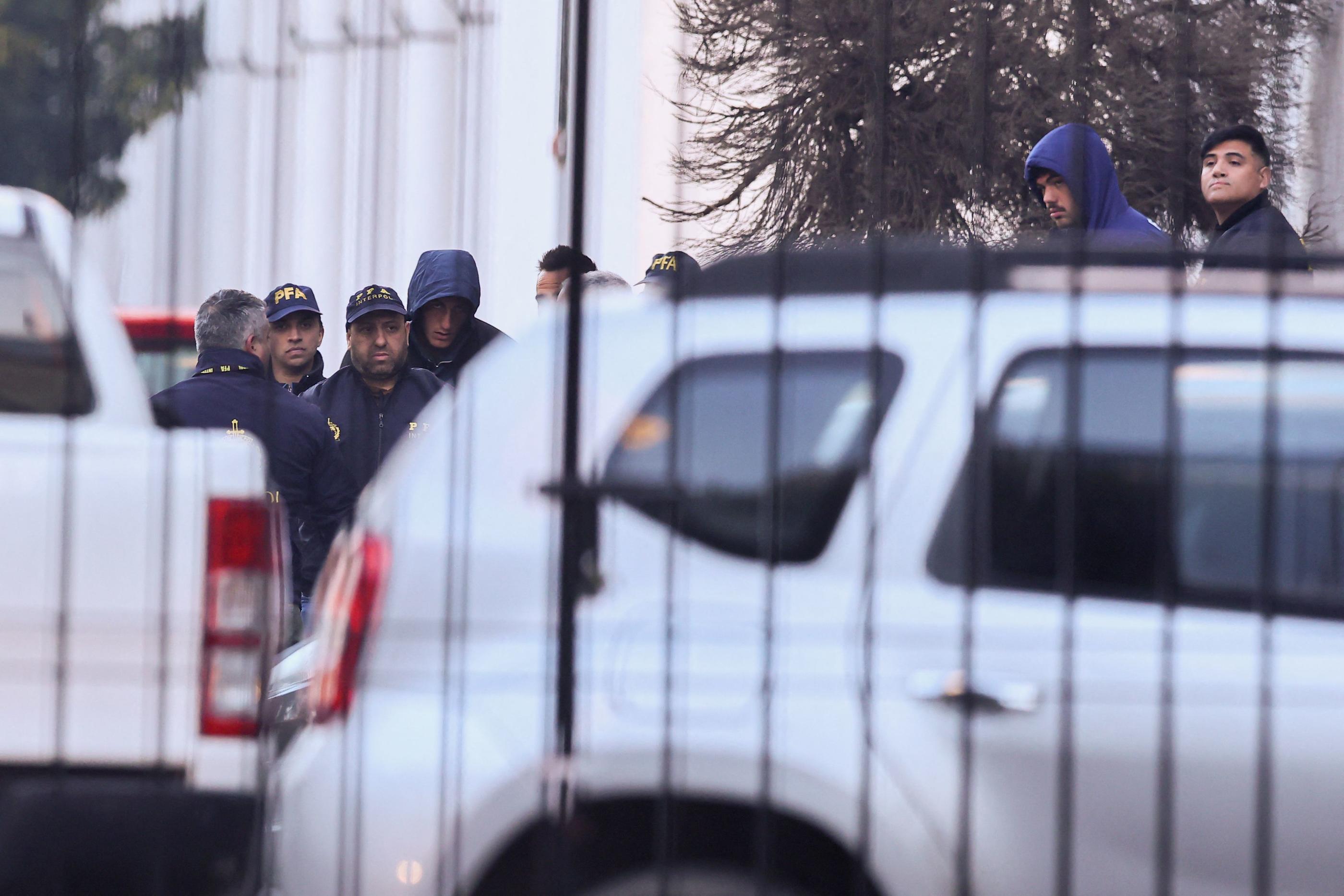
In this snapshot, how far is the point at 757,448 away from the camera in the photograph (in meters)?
2.59

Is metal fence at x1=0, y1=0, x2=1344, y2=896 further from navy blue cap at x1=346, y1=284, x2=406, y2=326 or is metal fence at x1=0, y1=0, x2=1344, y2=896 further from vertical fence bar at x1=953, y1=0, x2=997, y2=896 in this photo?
navy blue cap at x1=346, y1=284, x2=406, y2=326

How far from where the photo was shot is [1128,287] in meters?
2.62

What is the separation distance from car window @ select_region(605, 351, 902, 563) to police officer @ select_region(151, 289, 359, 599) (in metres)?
2.01

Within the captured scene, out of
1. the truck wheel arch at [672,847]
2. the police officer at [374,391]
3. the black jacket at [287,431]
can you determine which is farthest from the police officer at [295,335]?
the truck wheel arch at [672,847]

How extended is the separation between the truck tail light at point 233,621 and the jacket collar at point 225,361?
1.73 meters

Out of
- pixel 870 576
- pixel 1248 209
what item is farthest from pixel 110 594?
pixel 1248 209

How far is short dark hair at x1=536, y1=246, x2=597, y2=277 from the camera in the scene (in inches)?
103

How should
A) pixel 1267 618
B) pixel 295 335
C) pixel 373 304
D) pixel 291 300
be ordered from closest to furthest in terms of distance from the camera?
pixel 1267 618
pixel 373 304
pixel 291 300
pixel 295 335

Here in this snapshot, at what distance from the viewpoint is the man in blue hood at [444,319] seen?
469 cm

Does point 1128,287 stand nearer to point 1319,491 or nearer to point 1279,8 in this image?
point 1319,491

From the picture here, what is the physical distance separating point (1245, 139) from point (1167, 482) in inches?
59.9

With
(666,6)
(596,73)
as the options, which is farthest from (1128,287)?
(666,6)

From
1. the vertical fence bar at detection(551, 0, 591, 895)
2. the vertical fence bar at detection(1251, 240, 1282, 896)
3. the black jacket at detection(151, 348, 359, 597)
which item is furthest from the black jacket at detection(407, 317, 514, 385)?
the vertical fence bar at detection(1251, 240, 1282, 896)

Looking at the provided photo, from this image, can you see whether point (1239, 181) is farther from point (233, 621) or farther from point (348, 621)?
point (233, 621)
